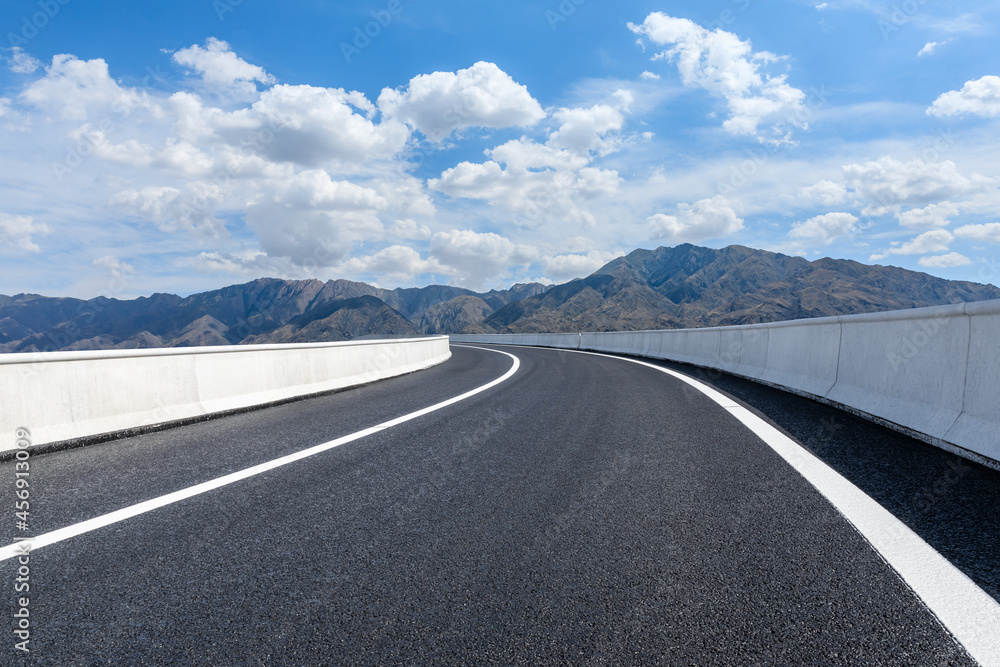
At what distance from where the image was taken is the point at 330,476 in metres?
4.57

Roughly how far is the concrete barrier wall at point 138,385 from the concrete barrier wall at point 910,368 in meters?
8.11

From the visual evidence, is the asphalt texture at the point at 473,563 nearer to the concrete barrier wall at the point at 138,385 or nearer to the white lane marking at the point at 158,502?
the white lane marking at the point at 158,502

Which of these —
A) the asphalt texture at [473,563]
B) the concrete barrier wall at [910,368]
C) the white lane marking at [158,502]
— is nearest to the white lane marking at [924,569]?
the asphalt texture at [473,563]

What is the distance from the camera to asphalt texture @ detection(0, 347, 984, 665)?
2.08m

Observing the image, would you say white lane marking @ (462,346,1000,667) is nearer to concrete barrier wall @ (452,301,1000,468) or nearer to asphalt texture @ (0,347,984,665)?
asphalt texture @ (0,347,984,665)

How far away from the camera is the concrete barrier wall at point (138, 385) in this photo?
571cm

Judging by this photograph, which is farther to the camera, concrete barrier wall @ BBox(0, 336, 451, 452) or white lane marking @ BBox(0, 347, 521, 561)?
concrete barrier wall @ BBox(0, 336, 451, 452)

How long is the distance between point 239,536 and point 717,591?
246 centimetres

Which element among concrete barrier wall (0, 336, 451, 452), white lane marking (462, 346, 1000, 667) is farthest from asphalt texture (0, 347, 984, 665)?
concrete barrier wall (0, 336, 451, 452)

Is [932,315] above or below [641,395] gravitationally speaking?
above

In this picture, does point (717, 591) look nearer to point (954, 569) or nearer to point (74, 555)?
point (954, 569)

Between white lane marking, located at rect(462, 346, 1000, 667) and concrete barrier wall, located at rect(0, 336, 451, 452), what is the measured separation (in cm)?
684

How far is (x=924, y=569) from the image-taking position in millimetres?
2639

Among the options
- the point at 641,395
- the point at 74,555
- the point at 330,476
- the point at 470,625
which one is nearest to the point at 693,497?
the point at 470,625
